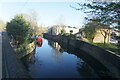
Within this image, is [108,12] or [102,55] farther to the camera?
[102,55]

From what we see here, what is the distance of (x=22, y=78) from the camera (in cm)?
1547

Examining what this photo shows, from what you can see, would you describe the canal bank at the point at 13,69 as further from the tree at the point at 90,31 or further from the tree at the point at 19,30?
the tree at the point at 90,31

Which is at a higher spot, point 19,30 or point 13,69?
point 19,30

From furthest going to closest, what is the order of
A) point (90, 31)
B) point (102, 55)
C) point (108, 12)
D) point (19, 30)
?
point (90, 31) → point (19, 30) → point (102, 55) → point (108, 12)

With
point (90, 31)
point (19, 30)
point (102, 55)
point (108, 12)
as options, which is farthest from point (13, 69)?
point (90, 31)

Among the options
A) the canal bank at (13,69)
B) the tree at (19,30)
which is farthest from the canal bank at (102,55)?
the tree at (19,30)

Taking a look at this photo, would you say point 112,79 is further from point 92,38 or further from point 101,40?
point 101,40

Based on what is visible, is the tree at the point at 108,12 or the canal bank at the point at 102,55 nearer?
the tree at the point at 108,12

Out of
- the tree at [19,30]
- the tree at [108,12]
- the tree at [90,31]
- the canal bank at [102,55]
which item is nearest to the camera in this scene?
the tree at [108,12]

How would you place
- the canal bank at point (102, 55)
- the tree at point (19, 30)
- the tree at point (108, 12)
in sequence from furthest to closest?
the tree at point (19, 30), the canal bank at point (102, 55), the tree at point (108, 12)

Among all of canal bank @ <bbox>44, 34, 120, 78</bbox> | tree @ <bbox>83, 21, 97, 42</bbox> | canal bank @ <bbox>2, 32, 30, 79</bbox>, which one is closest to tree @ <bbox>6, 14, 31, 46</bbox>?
canal bank @ <bbox>44, 34, 120, 78</bbox>

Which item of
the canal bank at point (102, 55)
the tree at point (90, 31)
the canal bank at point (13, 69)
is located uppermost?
the tree at point (90, 31)

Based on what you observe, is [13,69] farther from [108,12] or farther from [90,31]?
[90,31]

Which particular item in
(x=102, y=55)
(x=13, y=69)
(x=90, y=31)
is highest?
(x=90, y=31)
